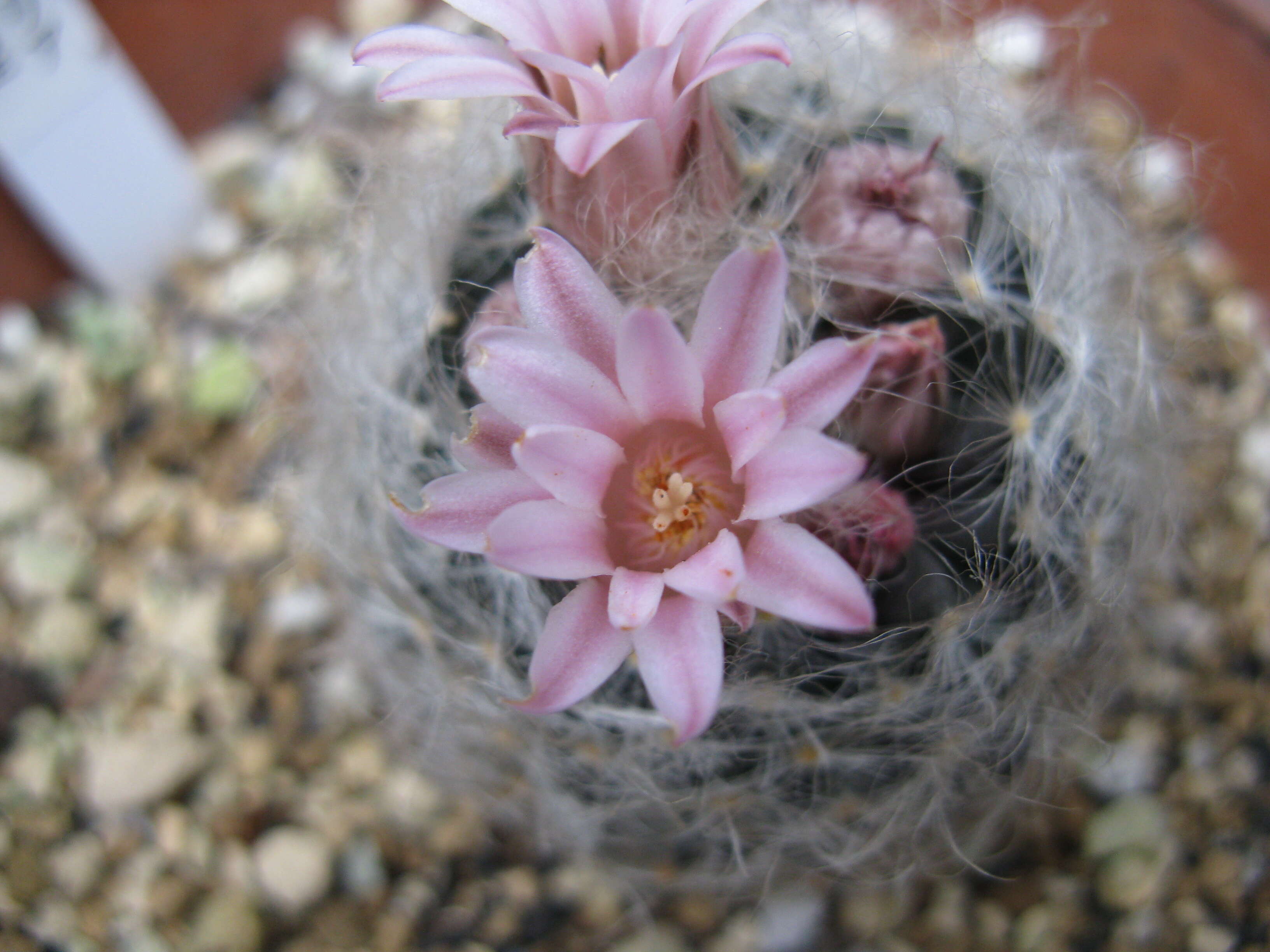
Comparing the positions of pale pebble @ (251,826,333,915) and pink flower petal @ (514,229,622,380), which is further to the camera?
pale pebble @ (251,826,333,915)

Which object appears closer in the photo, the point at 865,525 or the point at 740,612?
the point at 740,612

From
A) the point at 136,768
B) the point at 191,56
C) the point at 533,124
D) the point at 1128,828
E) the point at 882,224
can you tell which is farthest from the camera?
the point at 191,56

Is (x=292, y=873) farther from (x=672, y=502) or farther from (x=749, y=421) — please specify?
(x=749, y=421)

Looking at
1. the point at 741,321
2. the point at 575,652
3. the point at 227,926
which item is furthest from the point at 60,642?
the point at 741,321

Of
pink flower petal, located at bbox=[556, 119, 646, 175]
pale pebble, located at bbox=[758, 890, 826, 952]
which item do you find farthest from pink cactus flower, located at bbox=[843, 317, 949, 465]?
pale pebble, located at bbox=[758, 890, 826, 952]

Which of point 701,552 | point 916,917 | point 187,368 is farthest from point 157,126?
point 916,917

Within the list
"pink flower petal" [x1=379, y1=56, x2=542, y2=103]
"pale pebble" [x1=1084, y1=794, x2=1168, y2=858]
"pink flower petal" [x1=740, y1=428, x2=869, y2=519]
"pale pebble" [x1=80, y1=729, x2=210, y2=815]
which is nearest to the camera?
"pink flower petal" [x1=740, y1=428, x2=869, y2=519]

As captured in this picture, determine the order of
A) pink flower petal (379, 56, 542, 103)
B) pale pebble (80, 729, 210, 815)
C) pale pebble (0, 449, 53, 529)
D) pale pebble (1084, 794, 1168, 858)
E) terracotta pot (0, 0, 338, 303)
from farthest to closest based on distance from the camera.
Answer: terracotta pot (0, 0, 338, 303) → pale pebble (0, 449, 53, 529) → pale pebble (80, 729, 210, 815) → pale pebble (1084, 794, 1168, 858) → pink flower petal (379, 56, 542, 103)

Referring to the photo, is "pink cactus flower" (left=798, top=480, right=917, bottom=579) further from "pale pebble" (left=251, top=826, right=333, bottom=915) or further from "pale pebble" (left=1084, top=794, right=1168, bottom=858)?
"pale pebble" (left=251, top=826, right=333, bottom=915)
